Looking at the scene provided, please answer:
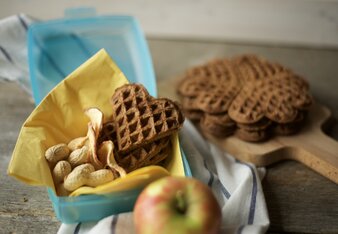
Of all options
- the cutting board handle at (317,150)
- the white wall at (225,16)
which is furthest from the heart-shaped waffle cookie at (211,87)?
the white wall at (225,16)

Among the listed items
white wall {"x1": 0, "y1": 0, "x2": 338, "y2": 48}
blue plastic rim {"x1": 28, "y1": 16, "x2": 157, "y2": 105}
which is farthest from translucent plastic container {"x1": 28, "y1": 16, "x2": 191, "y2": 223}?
white wall {"x1": 0, "y1": 0, "x2": 338, "y2": 48}

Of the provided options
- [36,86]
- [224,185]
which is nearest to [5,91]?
[36,86]

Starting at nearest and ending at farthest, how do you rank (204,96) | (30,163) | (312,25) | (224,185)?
1. (30,163)
2. (224,185)
3. (204,96)
4. (312,25)

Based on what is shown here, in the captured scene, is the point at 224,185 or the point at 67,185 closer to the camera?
the point at 67,185

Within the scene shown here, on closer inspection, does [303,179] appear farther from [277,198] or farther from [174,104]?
[174,104]

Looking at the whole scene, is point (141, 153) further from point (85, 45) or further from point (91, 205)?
point (85, 45)

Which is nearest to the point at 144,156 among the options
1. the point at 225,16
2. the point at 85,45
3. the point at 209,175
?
the point at 209,175
